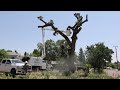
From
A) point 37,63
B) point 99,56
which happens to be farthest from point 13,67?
point 99,56

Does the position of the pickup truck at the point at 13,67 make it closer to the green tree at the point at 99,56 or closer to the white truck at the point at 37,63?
the white truck at the point at 37,63

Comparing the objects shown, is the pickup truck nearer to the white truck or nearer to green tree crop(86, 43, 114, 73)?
the white truck

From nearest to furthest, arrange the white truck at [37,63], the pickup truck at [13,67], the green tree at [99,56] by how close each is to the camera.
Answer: the pickup truck at [13,67] → the white truck at [37,63] → the green tree at [99,56]

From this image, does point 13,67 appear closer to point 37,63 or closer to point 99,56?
point 37,63

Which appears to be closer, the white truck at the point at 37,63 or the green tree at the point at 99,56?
the white truck at the point at 37,63

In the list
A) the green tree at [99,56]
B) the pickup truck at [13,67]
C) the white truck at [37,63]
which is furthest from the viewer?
the green tree at [99,56]

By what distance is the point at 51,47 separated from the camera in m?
90.4

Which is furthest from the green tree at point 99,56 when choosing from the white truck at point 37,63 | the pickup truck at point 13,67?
the pickup truck at point 13,67

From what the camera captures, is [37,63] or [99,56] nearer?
[37,63]
